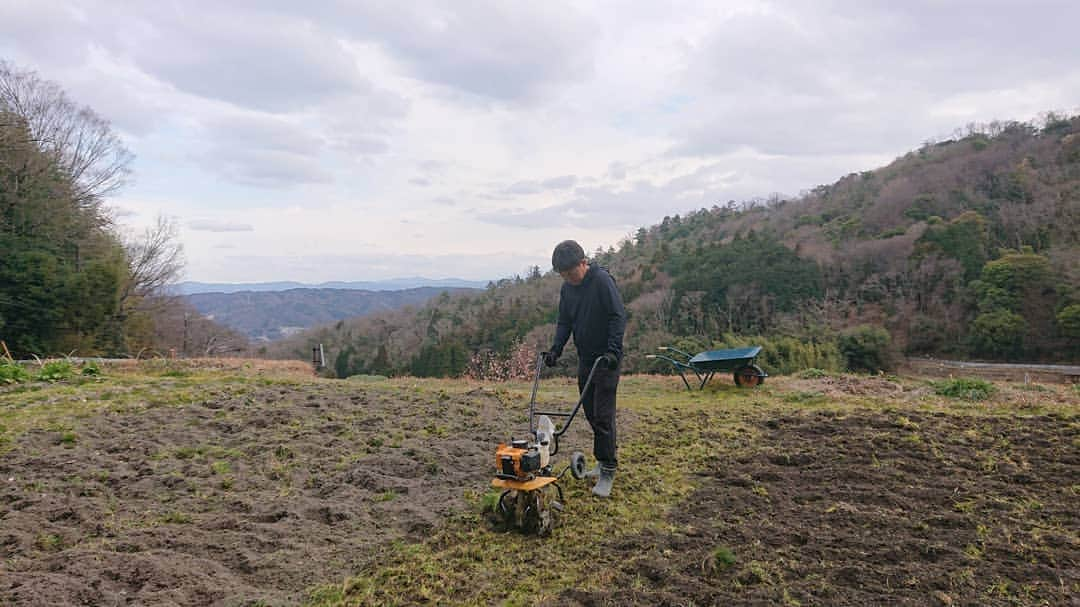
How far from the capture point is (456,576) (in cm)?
361

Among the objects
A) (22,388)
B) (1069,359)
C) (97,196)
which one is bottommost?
(1069,359)

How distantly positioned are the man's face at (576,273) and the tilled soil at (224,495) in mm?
1810

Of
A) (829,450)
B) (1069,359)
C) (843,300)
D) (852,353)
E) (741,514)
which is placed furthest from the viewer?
(843,300)

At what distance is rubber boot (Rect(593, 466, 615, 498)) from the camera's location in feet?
16.4

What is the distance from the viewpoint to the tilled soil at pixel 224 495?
333cm

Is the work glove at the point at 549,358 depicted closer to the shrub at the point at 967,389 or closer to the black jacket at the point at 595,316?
the black jacket at the point at 595,316

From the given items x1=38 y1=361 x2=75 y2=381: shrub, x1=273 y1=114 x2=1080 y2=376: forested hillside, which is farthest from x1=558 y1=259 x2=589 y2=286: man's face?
x1=273 y1=114 x2=1080 y2=376: forested hillside

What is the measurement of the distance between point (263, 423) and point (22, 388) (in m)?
4.07

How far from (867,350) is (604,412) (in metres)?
20.4

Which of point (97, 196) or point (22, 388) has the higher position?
point (97, 196)

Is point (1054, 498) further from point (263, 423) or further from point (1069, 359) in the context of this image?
point (1069, 359)

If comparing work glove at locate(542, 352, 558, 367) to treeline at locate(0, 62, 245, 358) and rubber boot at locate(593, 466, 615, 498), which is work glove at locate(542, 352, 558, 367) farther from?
treeline at locate(0, 62, 245, 358)

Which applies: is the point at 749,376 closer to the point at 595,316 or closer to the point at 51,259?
the point at 595,316

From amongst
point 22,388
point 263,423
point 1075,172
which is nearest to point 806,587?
point 263,423
